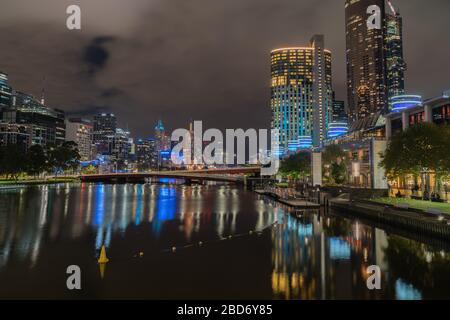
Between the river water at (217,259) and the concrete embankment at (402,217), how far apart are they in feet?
4.33

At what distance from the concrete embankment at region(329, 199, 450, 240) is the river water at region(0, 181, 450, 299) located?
1.32 meters

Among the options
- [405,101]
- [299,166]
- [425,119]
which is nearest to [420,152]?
[425,119]

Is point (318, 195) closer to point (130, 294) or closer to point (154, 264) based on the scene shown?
point (154, 264)

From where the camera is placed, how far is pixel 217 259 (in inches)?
988

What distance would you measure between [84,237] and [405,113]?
6749 centimetres

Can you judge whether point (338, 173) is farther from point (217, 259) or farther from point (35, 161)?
point (35, 161)

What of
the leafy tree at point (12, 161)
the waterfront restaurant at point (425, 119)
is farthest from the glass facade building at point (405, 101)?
the leafy tree at point (12, 161)

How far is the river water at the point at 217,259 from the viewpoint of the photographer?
18828 mm

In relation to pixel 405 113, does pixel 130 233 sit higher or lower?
lower

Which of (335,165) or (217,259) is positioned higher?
(335,165)

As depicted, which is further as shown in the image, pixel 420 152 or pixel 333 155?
pixel 333 155

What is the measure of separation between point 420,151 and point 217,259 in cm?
A: 3125
